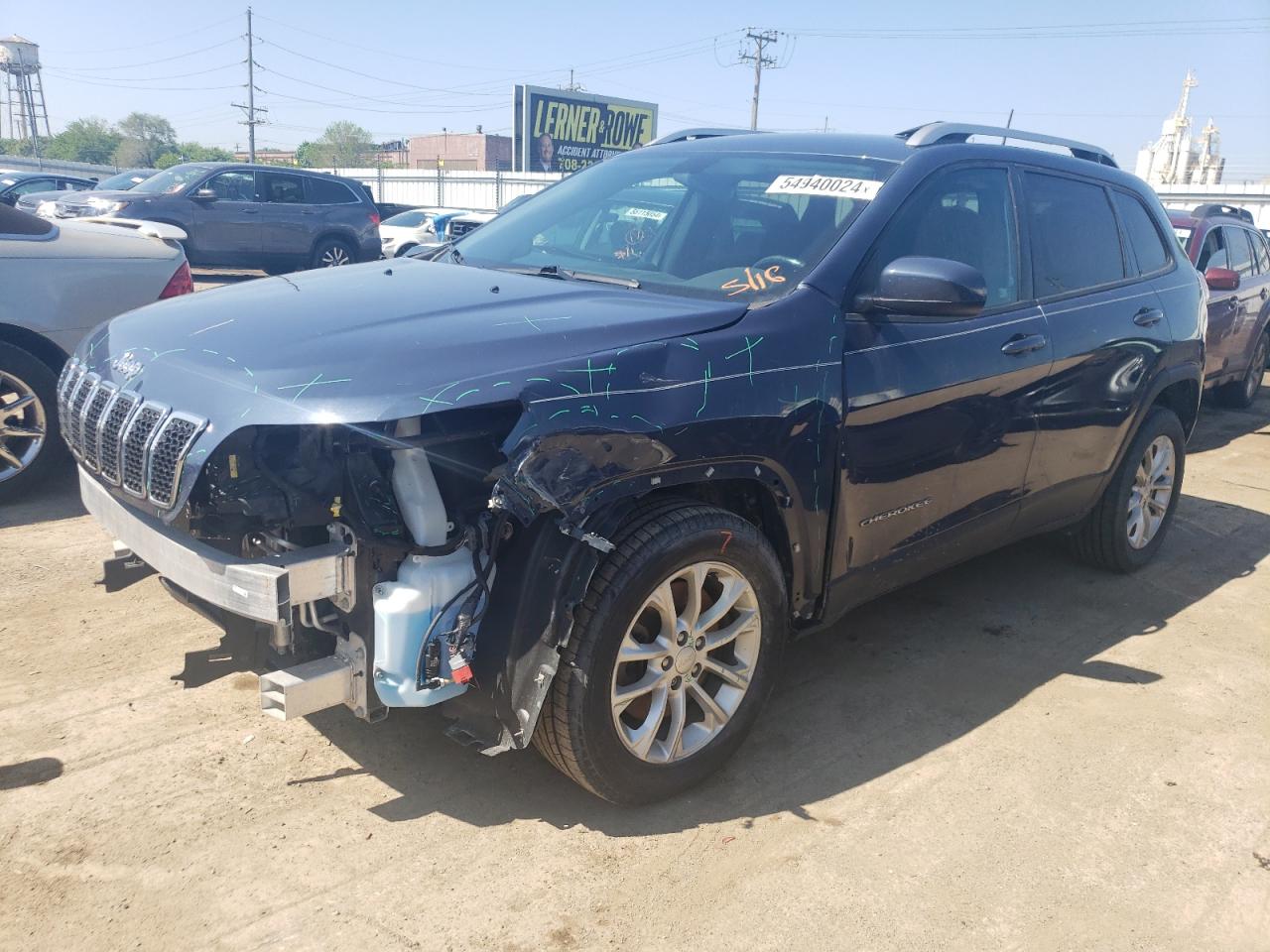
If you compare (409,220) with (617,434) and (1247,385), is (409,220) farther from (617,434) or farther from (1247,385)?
(617,434)

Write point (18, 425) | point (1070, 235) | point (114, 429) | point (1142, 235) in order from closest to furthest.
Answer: point (114, 429)
point (1070, 235)
point (1142, 235)
point (18, 425)

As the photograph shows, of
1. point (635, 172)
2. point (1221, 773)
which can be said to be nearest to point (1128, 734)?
point (1221, 773)

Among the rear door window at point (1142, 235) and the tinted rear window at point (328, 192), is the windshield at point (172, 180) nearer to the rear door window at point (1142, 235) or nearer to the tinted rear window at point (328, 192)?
the tinted rear window at point (328, 192)

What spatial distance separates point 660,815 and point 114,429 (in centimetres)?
188

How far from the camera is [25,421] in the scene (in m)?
5.09

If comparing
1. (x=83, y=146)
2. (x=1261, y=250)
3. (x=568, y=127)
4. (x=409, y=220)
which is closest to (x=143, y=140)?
(x=83, y=146)

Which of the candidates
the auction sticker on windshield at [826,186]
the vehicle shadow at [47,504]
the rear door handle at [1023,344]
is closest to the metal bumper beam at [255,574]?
the auction sticker on windshield at [826,186]

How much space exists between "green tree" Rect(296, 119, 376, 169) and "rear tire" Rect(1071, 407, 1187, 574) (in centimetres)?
9994

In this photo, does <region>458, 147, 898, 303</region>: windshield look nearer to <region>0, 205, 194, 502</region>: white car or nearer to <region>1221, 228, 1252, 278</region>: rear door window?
<region>0, 205, 194, 502</region>: white car

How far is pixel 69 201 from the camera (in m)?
14.2

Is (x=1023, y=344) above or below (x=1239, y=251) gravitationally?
below

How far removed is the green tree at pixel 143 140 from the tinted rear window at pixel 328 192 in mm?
79781

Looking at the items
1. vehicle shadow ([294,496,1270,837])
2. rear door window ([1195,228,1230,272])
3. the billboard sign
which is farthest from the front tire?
the billboard sign

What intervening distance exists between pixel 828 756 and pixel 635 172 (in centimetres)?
239
